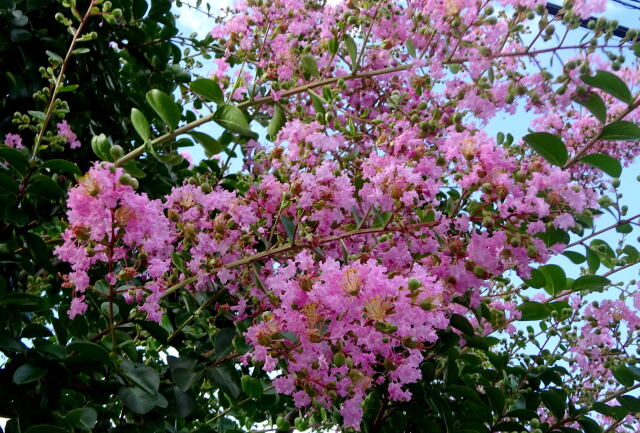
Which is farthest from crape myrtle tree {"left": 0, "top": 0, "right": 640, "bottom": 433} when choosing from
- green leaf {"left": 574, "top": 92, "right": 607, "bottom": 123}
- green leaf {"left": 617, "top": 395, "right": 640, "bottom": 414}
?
green leaf {"left": 617, "top": 395, "right": 640, "bottom": 414}

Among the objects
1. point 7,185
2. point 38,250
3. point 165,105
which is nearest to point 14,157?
point 7,185

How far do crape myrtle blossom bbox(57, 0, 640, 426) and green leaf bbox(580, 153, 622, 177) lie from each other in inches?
0.8

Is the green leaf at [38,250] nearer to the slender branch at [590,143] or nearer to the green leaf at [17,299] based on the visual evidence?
the green leaf at [17,299]

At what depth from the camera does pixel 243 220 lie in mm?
1290

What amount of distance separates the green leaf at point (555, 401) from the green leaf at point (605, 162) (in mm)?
802

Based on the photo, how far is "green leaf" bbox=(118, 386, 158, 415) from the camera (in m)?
1.15

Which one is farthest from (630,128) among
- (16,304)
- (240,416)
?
(240,416)

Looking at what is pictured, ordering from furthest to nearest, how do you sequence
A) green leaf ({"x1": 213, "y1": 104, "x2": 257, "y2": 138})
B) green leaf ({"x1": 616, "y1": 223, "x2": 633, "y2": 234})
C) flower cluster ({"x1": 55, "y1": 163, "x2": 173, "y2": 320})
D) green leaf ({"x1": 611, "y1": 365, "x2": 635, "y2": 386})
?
green leaf ({"x1": 611, "y1": 365, "x2": 635, "y2": 386}), green leaf ({"x1": 616, "y1": 223, "x2": 633, "y2": 234}), green leaf ({"x1": 213, "y1": 104, "x2": 257, "y2": 138}), flower cluster ({"x1": 55, "y1": 163, "x2": 173, "y2": 320})

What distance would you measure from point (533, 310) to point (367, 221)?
636 millimetres

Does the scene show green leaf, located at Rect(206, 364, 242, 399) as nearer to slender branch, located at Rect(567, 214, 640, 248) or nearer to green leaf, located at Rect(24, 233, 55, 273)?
green leaf, located at Rect(24, 233, 55, 273)

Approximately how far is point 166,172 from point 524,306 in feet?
4.51

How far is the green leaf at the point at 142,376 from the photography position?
3.83ft

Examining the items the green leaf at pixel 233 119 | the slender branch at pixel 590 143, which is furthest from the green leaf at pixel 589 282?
the green leaf at pixel 233 119

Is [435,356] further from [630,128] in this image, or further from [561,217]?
[630,128]
